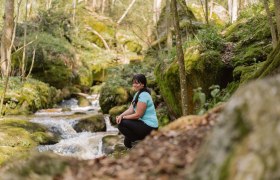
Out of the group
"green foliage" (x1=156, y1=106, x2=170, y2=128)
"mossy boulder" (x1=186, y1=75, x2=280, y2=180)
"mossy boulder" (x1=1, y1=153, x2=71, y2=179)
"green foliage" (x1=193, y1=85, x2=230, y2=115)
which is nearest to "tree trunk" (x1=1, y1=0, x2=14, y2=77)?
"green foliage" (x1=156, y1=106, x2=170, y2=128)

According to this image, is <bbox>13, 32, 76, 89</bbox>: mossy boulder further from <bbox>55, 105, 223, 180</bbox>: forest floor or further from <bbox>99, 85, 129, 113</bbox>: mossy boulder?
<bbox>55, 105, 223, 180</bbox>: forest floor

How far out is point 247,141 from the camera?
6.41ft

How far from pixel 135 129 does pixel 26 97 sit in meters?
11.1

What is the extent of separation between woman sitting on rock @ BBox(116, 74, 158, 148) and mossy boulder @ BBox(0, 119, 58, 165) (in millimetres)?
3831

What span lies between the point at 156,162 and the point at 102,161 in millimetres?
578

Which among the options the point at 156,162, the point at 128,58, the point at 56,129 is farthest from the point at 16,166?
the point at 128,58

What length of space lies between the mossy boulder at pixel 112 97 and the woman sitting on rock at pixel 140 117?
882 cm

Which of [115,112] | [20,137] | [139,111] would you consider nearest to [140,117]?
[139,111]

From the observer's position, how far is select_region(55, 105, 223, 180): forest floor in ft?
8.55

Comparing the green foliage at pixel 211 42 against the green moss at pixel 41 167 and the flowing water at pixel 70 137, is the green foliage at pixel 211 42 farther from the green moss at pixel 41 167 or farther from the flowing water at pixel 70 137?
the green moss at pixel 41 167

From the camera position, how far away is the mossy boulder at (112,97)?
15234mm

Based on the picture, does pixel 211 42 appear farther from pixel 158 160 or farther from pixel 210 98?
pixel 158 160

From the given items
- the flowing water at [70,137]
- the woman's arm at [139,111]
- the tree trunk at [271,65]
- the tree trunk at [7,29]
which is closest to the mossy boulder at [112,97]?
the flowing water at [70,137]

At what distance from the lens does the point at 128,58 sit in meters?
29.3
